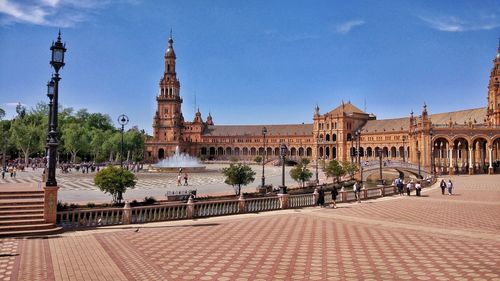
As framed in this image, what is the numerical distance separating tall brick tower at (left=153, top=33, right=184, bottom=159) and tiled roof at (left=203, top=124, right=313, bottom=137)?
18821 millimetres

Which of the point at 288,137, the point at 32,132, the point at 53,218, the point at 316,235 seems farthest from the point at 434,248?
the point at 288,137

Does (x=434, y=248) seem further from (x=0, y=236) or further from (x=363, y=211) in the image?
(x=0, y=236)

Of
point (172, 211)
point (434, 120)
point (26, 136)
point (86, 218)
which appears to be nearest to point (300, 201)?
point (172, 211)

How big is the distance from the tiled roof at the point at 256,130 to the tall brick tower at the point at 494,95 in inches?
2302

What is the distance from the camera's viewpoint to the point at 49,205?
17.0 meters

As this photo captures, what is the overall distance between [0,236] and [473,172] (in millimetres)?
65595

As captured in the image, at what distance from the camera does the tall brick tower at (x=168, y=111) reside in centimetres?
13200

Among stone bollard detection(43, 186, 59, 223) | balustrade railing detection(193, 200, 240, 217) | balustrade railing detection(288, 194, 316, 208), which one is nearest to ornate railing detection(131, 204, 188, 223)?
balustrade railing detection(193, 200, 240, 217)

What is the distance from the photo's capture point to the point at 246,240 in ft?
49.3

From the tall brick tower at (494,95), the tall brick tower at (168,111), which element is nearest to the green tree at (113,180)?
the tall brick tower at (494,95)

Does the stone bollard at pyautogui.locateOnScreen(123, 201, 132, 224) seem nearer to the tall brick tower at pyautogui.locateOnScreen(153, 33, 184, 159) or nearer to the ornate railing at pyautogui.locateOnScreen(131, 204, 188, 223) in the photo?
the ornate railing at pyautogui.locateOnScreen(131, 204, 188, 223)

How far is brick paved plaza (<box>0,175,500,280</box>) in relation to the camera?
10484 millimetres

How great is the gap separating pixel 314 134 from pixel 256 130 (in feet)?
85.0

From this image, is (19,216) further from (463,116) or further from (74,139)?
(463,116)
